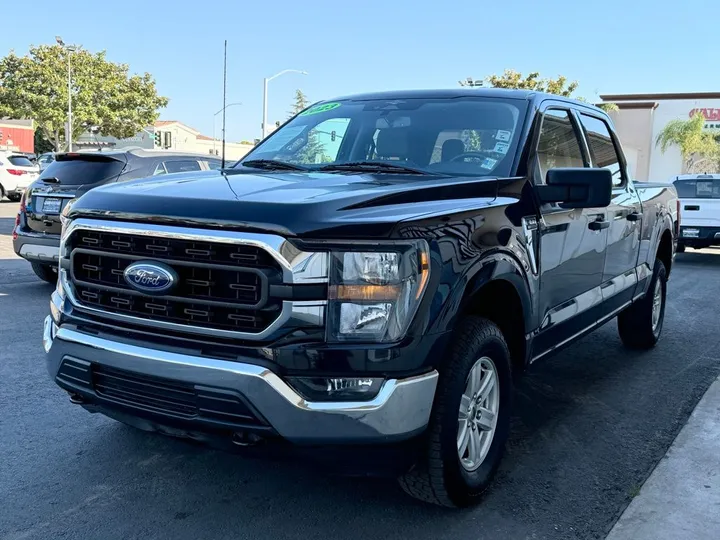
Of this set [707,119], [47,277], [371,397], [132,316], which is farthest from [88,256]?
[707,119]

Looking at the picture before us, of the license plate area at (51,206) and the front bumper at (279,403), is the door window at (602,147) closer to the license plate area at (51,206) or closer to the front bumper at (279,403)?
the front bumper at (279,403)

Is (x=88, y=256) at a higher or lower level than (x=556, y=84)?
lower

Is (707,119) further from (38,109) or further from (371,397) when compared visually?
(371,397)

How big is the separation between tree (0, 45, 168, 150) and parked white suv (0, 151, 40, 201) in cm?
2516

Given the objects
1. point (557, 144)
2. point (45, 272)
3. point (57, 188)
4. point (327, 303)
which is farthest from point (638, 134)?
point (327, 303)

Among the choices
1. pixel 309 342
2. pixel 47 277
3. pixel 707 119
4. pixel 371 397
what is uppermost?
pixel 707 119

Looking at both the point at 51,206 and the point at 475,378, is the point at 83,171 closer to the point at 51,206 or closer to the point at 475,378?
the point at 51,206

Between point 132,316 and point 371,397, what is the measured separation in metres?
1.04

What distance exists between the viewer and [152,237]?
273cm

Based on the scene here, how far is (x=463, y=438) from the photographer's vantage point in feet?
10.0

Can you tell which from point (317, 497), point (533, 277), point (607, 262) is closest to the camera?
point (317, 497)

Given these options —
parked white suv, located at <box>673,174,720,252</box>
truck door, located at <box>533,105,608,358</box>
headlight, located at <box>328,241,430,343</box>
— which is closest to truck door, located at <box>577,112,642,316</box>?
truck door, located at <box>533,105,608,358</box>

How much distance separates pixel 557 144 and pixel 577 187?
0.74 meters

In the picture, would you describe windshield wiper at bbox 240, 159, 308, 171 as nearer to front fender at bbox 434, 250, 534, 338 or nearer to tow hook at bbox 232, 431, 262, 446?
front fender at bbox 434, 250, 534, 338
